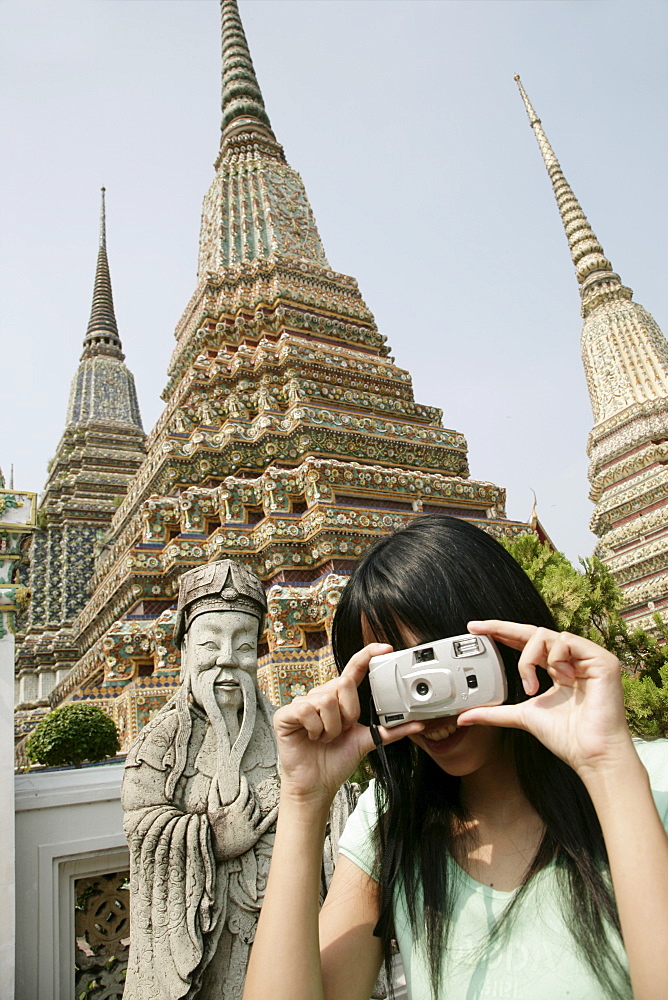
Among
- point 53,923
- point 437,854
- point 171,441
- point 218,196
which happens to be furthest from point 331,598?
point 218,196

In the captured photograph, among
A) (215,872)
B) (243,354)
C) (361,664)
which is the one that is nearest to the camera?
(361,664)

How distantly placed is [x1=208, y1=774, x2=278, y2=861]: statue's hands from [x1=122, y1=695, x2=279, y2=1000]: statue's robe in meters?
0.03

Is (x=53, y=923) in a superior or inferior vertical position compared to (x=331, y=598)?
inferior

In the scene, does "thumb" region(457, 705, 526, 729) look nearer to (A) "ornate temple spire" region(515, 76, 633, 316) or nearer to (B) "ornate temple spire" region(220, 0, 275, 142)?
(B) "ornate temple spire" region(220, 0, 275, 142)

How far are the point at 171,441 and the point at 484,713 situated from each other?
8.75m

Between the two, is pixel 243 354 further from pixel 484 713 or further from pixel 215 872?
pixel 484 713

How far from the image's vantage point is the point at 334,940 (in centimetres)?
142

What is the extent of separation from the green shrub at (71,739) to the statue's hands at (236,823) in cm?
367

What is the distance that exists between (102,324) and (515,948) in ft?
84.1

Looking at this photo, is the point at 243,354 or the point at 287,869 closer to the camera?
the point at 287,869

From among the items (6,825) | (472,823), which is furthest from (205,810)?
(472,823)

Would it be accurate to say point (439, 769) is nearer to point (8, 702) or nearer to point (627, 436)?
point (8, 702)

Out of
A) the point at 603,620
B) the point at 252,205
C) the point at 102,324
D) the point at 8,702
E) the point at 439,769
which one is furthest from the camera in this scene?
the point at 102,324

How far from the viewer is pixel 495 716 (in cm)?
A: 125
